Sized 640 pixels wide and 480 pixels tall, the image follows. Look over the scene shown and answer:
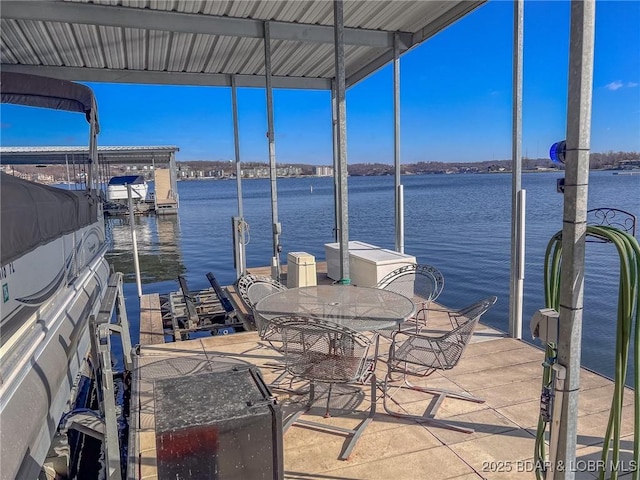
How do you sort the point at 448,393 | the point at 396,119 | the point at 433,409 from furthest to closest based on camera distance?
the point at 396,119 < the point at 448,393 < the point at 433,409

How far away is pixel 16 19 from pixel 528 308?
8.08 meters

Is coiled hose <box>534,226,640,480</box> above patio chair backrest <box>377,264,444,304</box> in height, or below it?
above

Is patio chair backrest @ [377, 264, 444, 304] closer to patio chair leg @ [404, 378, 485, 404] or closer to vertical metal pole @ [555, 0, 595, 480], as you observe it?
patio chair leg @ [404, 378, 485, 404]

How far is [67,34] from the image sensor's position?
15.2 feet

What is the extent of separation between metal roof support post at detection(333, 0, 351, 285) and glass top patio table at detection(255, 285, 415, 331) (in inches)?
21.3

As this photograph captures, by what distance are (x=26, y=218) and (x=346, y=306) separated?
183cm

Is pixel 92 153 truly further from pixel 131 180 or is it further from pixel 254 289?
pixel 131 180

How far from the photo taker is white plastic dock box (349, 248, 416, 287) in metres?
4.70

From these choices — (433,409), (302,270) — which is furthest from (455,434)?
(302,270)

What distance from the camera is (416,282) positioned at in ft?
15.2

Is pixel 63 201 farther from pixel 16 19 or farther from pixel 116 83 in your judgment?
pixel 116 83

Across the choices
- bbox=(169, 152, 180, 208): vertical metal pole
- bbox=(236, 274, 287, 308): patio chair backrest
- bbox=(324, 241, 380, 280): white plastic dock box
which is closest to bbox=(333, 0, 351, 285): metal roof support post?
bbox=(236, 274, 287, 308): patio chair backrest

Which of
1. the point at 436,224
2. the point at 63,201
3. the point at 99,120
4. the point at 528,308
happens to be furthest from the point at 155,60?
the point at 436,224

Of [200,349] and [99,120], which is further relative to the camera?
[99,120]
